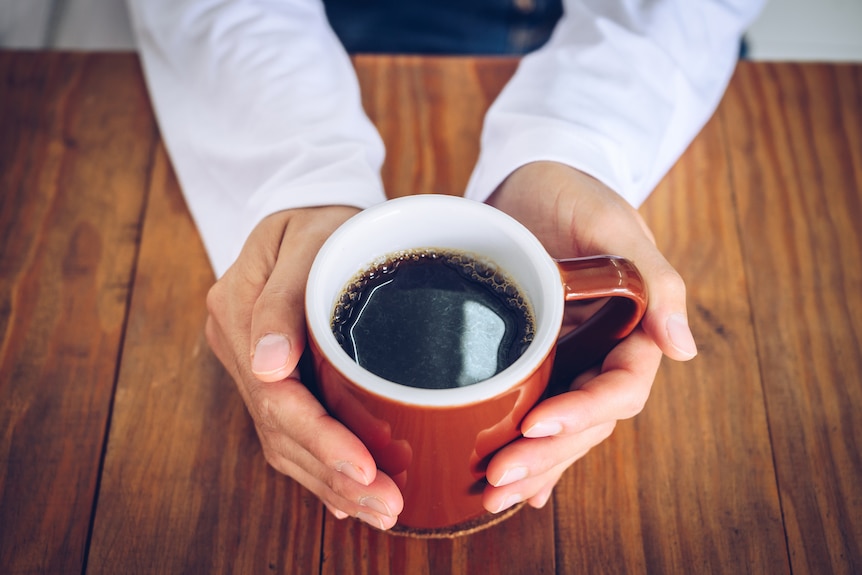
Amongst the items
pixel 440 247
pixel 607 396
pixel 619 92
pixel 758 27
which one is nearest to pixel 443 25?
pixel 619 92

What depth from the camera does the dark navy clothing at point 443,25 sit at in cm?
109

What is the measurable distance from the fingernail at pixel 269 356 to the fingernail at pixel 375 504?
13cm

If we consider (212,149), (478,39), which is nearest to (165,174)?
(212,149)

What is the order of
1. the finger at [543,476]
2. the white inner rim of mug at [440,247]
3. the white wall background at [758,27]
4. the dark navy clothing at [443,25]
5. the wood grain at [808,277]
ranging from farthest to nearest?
1. the white wall background at [758,27]
2. the dark navy clothing at [443,25]
3. the wood grain at [808,277]
4. the finger at [543,476]
5. the white inner rim of mug at [440,247]

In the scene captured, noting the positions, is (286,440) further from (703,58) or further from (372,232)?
(703,58)

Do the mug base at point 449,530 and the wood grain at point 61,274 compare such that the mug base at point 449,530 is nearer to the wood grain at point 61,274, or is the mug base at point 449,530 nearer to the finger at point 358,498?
the finger at point 358,498

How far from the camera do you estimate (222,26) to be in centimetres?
85

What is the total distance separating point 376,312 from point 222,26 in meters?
0.49

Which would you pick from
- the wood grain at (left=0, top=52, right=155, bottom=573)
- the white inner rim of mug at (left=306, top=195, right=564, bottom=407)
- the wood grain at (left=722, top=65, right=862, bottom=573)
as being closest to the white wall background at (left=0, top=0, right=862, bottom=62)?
the wood grain at (left=0, top=52, right=155, bottom=573)

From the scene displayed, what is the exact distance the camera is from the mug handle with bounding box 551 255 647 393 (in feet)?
1.67

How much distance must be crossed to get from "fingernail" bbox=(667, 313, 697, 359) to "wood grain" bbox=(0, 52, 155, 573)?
1.83 feet

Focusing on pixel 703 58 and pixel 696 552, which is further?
pixel 703 58

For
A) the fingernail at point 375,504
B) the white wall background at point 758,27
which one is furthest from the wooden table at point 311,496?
the white wall background at point 758,27

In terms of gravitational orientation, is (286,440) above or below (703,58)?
below
